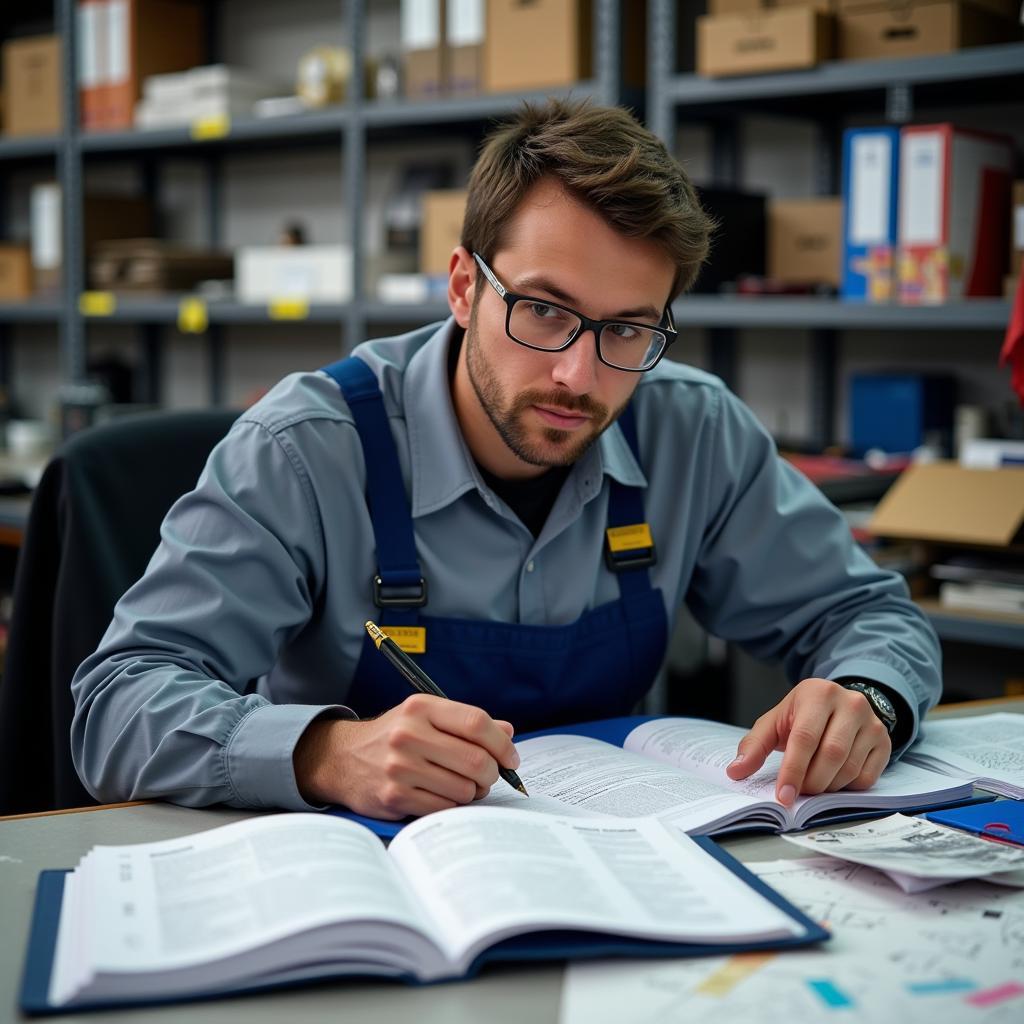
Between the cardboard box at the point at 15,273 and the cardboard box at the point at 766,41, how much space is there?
207 cm

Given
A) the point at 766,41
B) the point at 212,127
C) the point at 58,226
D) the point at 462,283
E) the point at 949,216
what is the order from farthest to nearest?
1. the point at 58,226
2. the point at 212,127
3. the point at 766,41
4. the point at 949,216
5. the point at 462,283

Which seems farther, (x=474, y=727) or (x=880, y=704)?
(x=880, y=704)

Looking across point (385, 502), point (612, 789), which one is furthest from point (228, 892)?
point (385, 502)

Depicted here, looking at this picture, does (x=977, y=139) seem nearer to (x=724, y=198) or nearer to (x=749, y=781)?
(x=724, y=198)

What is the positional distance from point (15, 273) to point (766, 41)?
2245 millimetres

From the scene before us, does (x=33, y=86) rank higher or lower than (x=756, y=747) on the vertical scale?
higher

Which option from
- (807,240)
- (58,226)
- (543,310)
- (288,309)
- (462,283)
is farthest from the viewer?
(58,226)

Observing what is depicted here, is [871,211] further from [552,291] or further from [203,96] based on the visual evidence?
[203,96]

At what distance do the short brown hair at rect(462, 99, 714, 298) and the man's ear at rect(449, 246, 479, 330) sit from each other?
A: 0.01 m

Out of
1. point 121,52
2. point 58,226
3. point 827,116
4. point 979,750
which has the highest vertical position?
point 121,52

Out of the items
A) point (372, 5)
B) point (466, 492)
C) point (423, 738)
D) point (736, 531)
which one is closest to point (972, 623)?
point (736, 531)

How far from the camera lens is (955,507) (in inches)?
81.0

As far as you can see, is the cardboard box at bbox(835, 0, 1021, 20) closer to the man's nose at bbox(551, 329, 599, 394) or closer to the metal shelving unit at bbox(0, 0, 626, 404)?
the metal shelving unit at bbox(0, 0, 626, 404)

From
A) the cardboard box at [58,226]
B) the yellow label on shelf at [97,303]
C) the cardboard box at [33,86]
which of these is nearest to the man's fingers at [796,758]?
the yellow label on shelf at [97,303]
